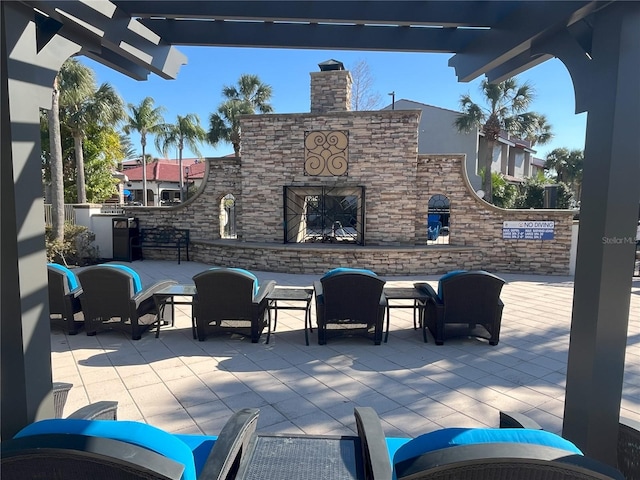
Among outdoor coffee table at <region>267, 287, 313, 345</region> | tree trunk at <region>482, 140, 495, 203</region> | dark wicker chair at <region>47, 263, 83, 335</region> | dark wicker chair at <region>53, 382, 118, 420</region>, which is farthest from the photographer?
tree trunk at <region>482, 140, 495, 203</region>

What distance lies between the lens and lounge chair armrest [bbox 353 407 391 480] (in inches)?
62.4

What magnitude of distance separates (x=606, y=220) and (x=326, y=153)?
28.6 feet

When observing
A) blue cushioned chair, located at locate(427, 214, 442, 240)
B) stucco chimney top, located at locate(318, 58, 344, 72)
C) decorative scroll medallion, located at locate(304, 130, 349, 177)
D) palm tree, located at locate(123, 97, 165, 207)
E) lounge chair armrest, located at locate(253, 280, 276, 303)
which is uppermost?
palm tree, located at locate(123, 97, 165, 207)

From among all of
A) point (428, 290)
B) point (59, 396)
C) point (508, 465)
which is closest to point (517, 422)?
point (508, 465)

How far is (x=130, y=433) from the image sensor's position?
1333mm

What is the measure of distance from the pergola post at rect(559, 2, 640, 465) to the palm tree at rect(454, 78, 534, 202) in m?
18.9

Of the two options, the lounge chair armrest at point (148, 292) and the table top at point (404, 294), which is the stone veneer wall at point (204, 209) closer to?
the lounge chair armrest at point (148, 292)

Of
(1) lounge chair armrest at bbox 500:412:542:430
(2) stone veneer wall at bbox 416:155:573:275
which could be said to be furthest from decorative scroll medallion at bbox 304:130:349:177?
(1) lounge chair armrest at bbox 500:412:542:430

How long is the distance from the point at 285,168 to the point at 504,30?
8.34 metres

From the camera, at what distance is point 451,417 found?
3297 mm

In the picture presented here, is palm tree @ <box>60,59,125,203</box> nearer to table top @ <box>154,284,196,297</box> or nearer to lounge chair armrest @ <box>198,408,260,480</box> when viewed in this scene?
table top @ <box>154,284,196,297</box>

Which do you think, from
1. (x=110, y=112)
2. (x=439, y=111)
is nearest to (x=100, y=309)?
(x=110, y=112)

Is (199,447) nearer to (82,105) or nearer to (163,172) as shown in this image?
(82,105)

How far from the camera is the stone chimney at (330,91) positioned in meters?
10.6
